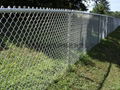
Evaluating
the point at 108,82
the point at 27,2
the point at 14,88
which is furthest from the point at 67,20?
the point at 27,2

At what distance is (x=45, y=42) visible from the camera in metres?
5.43

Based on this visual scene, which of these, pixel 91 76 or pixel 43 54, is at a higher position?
pixel 43 54

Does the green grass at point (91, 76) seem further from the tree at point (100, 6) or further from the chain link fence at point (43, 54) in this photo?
the tree at point (100, 6)

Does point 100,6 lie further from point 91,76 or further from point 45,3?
point 91,76

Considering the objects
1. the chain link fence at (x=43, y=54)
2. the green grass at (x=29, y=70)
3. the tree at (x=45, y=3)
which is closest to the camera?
the green grass at (x=29, y=70)

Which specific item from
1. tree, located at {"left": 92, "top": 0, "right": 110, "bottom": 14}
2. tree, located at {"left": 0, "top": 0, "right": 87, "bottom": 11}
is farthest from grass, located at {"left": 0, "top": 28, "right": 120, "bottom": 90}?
tree, located at {"left": 92, "top": 0, "right": 110, "bottom": 14}

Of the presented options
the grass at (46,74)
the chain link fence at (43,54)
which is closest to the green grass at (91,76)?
the grass at (46,74)

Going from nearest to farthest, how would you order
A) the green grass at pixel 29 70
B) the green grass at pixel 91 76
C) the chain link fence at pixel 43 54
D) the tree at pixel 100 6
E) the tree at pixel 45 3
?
the green grass at pixel 29 70 → the chain link fence at pixel 43 54 → the green grass at pixel 91 76 → the tree at pixel 45 3 → the tree at pixel 100 6

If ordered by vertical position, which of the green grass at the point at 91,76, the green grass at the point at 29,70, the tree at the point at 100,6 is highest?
the tree at the point at 100,6

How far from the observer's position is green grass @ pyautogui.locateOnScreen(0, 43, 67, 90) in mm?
4473

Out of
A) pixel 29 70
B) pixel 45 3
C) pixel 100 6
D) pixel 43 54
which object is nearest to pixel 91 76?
pixel 43 54

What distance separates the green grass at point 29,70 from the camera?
447 cm

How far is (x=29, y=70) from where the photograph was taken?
497cm

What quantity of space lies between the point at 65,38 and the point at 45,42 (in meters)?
0.66
